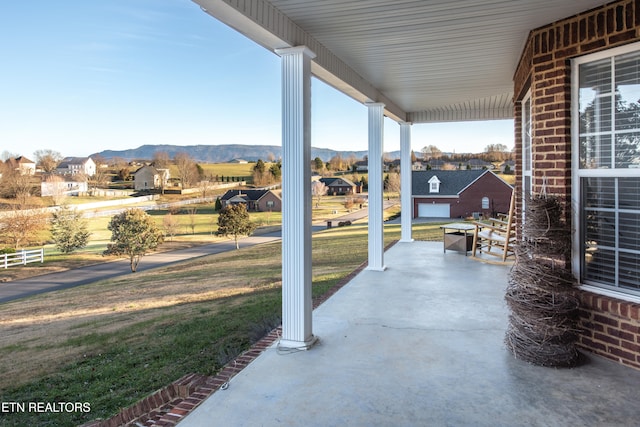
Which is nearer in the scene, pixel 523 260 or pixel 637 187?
pixel 637 187

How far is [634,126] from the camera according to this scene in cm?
297

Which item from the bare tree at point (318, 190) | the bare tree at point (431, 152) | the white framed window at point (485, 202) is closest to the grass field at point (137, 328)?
the bare tree at point (318, 190)

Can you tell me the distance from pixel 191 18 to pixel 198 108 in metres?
3.47

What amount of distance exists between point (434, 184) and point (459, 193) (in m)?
1.35

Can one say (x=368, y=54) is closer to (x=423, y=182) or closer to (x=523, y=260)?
(x=523, y=260)

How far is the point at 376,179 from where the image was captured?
6.58 m

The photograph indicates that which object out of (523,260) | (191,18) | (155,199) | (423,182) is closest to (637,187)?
(523,260)

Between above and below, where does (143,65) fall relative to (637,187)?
above

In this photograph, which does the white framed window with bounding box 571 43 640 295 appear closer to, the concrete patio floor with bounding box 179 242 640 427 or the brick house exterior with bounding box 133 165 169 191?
the concrete patio floor with bounding box 179 242 640 427

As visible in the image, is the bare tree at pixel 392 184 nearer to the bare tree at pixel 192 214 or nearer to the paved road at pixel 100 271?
the paved road at pixel 100 271

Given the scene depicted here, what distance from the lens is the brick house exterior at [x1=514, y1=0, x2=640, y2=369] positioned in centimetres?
296

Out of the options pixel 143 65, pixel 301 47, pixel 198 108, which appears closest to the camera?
pixel 301 47

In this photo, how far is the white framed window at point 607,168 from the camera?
298cm

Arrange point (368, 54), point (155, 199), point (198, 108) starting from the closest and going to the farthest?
point (368, 54) < point (155, 199) < point (198, 108)
